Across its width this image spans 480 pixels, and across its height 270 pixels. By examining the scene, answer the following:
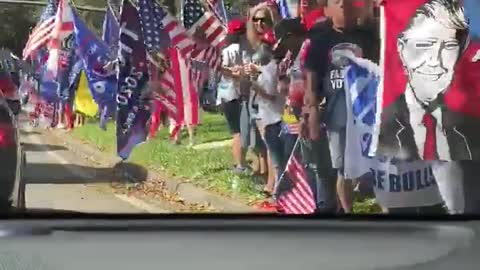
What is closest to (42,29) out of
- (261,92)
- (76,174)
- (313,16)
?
(76,174)

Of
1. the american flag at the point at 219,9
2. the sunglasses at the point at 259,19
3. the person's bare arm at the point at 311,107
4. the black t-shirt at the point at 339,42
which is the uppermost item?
the american flag at the point at 219,9

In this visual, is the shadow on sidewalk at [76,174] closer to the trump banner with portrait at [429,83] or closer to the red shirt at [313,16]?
the red shirt at [313,16]

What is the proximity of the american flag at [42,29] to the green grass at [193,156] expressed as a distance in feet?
1.02

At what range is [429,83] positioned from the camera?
9.11ft

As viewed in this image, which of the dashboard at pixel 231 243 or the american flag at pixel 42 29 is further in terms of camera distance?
the dashboard at pixel 231 243

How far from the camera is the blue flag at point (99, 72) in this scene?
2719mm

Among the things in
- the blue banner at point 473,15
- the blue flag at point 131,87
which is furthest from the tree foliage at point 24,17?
the blue banner at point 473,15

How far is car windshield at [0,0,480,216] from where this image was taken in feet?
8.88

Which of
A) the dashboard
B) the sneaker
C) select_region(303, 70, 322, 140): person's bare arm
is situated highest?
select_region(303, 70, 322, 140): person's bare arm

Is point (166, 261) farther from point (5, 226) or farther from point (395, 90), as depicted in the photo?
point (395, 90)

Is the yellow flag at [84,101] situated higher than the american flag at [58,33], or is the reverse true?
the american flag at [58,33]

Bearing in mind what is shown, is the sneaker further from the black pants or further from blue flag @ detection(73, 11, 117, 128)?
blue flag @ detection(73, 11, 117, 128)

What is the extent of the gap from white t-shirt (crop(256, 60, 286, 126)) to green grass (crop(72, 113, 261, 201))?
0.14 meters

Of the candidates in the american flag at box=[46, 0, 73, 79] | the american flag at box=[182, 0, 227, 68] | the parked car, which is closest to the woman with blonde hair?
the american flag at box=[182, 0, 227, 68]
